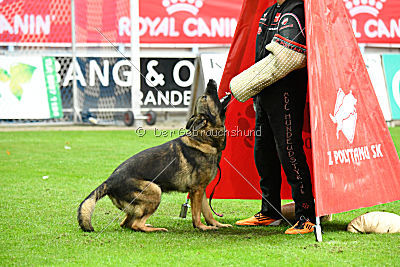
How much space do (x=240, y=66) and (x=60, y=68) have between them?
1021cm

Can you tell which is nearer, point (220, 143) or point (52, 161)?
point (220, 143)

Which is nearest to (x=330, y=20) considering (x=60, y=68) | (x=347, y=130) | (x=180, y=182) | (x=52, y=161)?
(x=347, y=130)

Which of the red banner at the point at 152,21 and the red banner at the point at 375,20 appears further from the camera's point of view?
the red banner at the point at 375,20

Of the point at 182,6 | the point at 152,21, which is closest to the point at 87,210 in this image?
the point at 152,21

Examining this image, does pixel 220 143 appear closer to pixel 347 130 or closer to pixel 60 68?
pixel 347 130

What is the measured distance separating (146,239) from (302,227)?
1223 millimetres

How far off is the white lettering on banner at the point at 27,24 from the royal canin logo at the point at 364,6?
330 inches

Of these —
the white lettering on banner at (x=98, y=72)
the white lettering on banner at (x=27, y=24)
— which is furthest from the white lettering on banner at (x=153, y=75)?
the white lettering on banner at (x=27, y=24)

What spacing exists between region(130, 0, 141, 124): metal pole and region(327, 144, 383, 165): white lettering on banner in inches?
337

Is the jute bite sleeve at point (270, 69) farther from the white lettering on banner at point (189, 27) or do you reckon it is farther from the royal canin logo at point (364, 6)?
the royal canin logo at point (364, 6)

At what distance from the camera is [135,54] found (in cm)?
1273

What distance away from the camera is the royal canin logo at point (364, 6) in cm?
1616

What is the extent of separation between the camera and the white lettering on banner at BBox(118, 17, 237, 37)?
1554 centimetres

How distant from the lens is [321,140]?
160 inches
